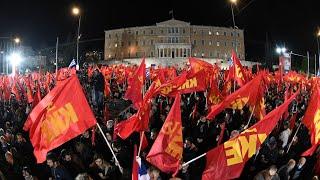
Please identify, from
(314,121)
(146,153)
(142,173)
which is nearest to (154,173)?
(142,173)

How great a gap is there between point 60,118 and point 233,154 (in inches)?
101

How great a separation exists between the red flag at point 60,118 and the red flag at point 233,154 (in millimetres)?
1856

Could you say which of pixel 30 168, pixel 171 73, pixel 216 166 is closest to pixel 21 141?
pixel 30 168

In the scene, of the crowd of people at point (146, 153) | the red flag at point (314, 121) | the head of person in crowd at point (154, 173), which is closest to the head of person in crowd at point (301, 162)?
the crowd of people at point (146, 153)

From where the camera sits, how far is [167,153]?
7.25m

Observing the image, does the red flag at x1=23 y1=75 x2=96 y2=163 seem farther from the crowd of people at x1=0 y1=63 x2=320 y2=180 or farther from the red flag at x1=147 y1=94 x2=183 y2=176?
the red flag at x1=147 y1=94 x2=183 y2=176

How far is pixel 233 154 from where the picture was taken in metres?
7.16

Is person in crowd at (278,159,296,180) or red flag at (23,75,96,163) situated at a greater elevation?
red flag at (23,75,96,163)

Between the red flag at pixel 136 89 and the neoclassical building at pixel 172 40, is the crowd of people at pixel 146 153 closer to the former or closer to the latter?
the red flag at pixel 136 89

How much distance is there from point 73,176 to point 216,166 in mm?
2721

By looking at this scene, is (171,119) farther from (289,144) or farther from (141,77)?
(141,77)

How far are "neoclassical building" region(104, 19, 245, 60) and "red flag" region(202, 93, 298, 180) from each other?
328 feet

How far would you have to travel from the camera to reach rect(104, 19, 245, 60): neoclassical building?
109312 mm

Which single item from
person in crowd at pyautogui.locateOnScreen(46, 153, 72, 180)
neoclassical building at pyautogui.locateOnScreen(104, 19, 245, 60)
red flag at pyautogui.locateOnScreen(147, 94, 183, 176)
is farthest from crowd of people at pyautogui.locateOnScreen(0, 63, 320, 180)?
neoclassical building at pyautogui.locateOnScreen(104, 19, 245, 60)
